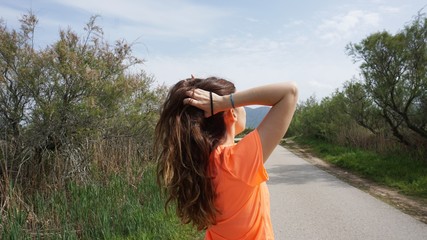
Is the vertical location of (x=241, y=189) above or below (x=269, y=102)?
below

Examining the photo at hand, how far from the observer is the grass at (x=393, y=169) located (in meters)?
9.08

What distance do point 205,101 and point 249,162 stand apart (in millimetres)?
310

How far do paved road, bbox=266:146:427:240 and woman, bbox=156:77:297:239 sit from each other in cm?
414

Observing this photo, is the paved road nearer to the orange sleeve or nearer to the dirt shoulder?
Result: the dirt shoulder

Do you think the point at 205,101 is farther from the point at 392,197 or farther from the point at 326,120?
the point at 326,120

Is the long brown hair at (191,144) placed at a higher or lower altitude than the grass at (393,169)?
higher

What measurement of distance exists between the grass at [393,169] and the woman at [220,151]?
806cm

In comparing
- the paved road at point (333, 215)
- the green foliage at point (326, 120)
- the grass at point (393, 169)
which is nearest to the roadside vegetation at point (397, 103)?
the grass at point (393, 169)

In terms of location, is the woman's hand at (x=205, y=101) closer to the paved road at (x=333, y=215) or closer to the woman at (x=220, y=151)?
the woman at (x=220, y=151)

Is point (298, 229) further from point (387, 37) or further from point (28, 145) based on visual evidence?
point (387, 37)

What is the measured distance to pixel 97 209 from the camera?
4.94m

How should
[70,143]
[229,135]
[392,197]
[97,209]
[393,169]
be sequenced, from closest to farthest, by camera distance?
1. [229,135]
2. [97,209]
3. [70,143]
4. [392,197]
5. [393,169]

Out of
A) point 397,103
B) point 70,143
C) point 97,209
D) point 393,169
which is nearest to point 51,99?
point 70,143

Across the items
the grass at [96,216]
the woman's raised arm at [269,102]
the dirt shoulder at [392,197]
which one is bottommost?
the dirt shoulder at [392,197]
